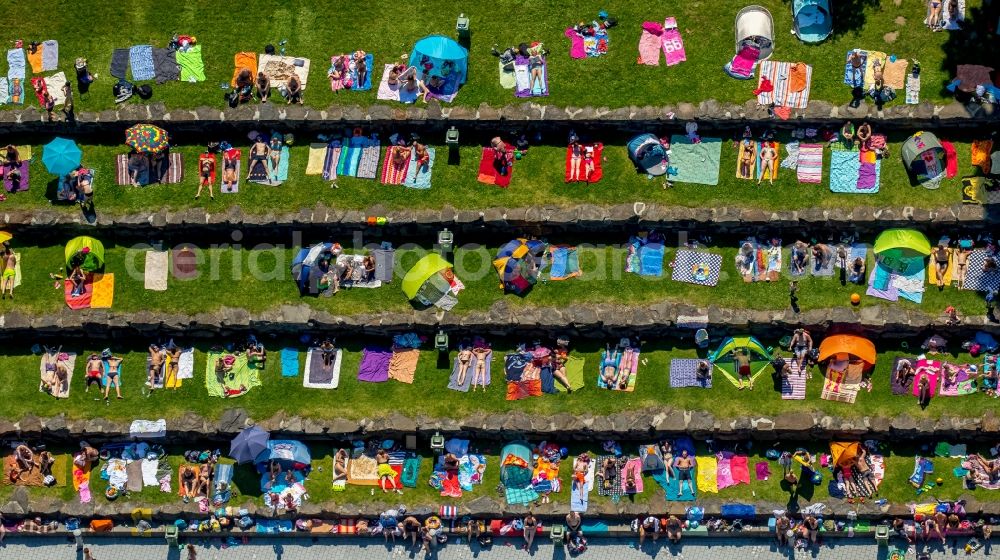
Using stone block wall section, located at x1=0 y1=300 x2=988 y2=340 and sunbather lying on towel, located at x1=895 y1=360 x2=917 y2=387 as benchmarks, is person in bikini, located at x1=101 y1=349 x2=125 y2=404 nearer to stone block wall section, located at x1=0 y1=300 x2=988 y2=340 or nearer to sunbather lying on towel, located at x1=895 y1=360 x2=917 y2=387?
stone block wall section, located at x1=0 y1=300 x2=988 y2=340

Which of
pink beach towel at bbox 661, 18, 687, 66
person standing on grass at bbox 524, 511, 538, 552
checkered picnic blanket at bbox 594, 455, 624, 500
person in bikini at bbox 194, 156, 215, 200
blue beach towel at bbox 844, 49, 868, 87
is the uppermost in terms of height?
pink beach towel at bbox 661, 18, 687, 66

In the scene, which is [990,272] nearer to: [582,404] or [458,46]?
[582,404]

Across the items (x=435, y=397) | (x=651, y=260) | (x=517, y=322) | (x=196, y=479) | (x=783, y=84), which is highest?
(x=783, y=84)

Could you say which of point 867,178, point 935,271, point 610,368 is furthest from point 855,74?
point 610,368

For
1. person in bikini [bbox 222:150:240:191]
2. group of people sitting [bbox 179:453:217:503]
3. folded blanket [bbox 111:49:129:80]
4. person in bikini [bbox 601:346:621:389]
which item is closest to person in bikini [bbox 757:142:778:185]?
person in bikini [bbox 601:346:621:389]

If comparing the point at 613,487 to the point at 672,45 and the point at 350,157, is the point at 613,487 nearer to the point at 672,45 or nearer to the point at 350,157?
the point at 350,157

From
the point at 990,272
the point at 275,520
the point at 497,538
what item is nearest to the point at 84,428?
the point at 275,520
